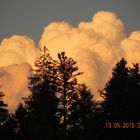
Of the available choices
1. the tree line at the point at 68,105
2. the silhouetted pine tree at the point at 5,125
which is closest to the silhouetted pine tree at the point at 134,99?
the tree line at the point at 68,105

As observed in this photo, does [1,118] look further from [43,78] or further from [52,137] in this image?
[52,137]

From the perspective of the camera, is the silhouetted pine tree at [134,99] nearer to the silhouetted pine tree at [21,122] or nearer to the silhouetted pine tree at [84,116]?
the silhouetted pine tree at [84,116]

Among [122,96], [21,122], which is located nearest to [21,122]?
[21,122]

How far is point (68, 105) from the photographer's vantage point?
90.1m

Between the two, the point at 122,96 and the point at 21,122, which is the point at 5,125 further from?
the point at 122,96

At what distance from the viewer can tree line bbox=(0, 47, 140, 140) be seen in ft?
274

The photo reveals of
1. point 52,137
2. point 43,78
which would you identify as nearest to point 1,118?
point 43,78

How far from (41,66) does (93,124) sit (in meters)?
13.4

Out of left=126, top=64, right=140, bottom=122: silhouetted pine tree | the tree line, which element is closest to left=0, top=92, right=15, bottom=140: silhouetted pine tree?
the tree line

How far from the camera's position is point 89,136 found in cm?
8438
